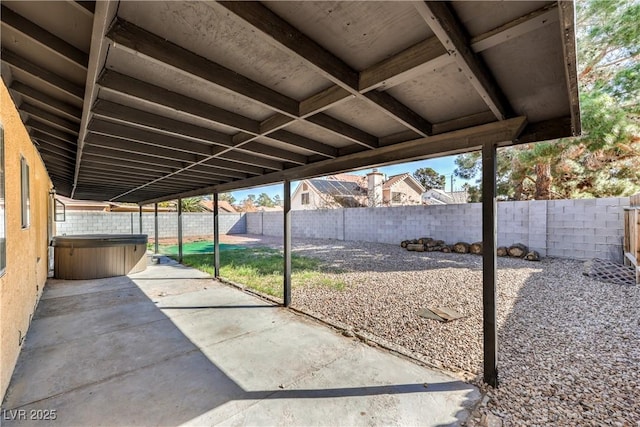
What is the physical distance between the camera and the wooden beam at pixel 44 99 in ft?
6.95

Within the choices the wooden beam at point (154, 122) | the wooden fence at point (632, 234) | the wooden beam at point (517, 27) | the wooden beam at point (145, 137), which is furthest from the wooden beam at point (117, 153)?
the wooden fence at point (632, 234)

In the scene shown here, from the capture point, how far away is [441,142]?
2.43 m

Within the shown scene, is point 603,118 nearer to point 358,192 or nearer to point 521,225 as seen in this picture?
point 521,225

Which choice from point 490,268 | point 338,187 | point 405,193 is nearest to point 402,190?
point 405,193

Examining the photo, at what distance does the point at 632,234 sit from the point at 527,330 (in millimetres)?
4100

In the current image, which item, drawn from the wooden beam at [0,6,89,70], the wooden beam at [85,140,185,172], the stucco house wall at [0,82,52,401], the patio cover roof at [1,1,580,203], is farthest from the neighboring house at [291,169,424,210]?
the wooden beam at [0,6,89,70]

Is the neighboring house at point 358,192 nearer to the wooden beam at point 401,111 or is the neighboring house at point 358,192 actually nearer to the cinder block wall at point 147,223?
the cinder block wall at point 147,223

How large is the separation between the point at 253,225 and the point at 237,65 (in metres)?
17.3

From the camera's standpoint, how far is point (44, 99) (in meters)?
2.21

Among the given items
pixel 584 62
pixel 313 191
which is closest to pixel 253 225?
pixel 313 191

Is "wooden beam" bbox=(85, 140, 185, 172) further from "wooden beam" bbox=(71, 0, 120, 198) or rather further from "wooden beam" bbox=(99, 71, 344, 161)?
"wooden beam" bbox=(99, 71, 344, 161)

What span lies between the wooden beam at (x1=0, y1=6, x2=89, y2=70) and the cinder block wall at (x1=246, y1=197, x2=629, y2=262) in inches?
357

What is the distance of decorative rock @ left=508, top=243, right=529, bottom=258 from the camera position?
289 inches

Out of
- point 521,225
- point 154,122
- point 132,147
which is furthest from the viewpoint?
point 521,225
